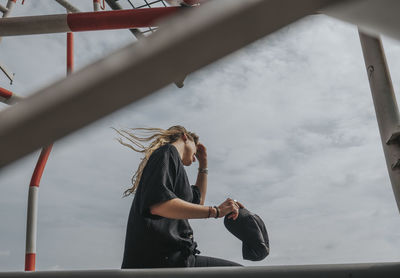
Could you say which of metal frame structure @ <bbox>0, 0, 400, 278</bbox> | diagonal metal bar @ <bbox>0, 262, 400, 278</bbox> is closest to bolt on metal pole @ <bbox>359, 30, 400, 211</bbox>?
diagonal metal bar @ <bbox>0, 262, 400, 278</bbox>

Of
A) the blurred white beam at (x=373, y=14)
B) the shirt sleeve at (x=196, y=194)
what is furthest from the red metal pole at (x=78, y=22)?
the blurred white beam at (x=373, y=14)

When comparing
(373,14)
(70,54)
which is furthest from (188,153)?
(373,14)

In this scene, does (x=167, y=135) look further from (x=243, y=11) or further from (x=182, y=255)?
(x=243, y=11)

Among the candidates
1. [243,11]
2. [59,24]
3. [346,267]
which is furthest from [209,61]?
[59,24]

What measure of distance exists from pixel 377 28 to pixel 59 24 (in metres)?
1.54

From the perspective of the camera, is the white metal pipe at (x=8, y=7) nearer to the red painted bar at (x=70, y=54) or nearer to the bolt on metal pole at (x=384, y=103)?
the red painted bar at (x=70, y=54)

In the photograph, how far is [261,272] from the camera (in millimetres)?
854

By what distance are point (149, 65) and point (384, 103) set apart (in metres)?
1.21

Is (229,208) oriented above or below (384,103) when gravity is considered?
below

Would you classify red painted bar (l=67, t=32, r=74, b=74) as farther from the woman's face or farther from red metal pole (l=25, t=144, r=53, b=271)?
the woman's face

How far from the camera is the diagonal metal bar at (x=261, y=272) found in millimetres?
805

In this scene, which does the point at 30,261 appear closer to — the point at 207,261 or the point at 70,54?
the point at 207,261

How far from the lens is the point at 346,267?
826mm

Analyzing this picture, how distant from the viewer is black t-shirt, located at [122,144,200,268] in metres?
1.17
